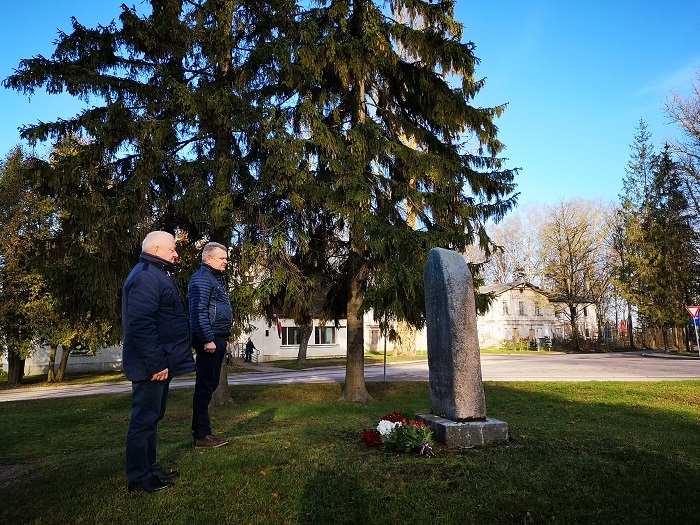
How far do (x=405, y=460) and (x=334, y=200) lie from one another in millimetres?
7539

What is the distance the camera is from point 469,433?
5383 millimetres

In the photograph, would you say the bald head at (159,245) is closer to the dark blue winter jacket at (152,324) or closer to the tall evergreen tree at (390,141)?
the dark blue winter jacket at (152,324)

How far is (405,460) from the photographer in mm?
4871

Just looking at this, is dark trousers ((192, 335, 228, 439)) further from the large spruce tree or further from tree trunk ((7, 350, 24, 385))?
tree trunk ((7, 350, 24, 385))

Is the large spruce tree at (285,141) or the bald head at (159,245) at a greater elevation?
the large spruce tree at (285,141)

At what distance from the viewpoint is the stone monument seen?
5.45 m

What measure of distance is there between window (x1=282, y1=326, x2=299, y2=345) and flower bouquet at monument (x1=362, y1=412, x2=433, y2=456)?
38.2 meters

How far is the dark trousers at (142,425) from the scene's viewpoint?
13.3ft

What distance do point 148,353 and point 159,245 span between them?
936 mm

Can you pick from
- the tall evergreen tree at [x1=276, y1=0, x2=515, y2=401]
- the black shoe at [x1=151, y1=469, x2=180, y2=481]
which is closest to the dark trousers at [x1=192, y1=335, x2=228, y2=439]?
the black shoe at [x1=151, y1=469, x2=180, y2=481]

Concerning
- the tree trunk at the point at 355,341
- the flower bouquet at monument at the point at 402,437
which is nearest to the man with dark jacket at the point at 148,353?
the flower bouquet at monument at the point at 402,437

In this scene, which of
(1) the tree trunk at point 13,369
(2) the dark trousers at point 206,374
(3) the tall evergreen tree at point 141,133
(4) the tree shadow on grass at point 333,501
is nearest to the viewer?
(4) the tree shadow on grass at point 333,501

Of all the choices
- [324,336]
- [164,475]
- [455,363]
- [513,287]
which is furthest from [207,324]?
[513,287]

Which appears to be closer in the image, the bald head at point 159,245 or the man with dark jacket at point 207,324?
the bald head at point 159,245
